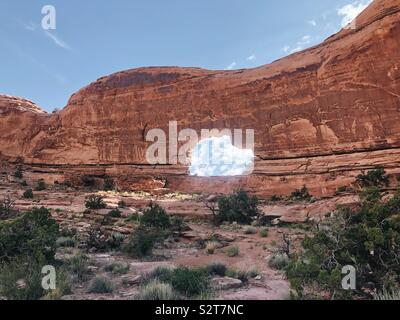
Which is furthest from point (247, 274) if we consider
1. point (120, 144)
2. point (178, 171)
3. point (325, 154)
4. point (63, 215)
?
point (120, 144)

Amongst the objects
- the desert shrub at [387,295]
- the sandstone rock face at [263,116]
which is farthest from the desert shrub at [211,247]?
the sandstone rock face at [263,116]

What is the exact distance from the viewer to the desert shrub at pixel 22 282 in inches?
220

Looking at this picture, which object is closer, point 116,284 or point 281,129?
point 116,284

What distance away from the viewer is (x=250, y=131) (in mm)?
28297

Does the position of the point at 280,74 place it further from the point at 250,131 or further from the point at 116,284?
the point at 116,284

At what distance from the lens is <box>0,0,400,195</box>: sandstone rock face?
20.7 meters

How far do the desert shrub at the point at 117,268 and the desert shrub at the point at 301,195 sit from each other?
53.5 feet

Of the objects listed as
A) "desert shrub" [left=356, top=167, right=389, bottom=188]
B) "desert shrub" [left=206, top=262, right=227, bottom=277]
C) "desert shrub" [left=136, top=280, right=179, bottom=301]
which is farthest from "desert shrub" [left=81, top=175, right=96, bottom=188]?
"desert shrub" [left=136, top=280, right=179, bottom=301]

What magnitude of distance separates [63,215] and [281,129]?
1730 centimetres

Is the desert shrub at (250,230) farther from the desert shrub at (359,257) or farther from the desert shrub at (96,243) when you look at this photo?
the desert shrub at (359,257)

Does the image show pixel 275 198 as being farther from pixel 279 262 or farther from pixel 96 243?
pixel 96 243
